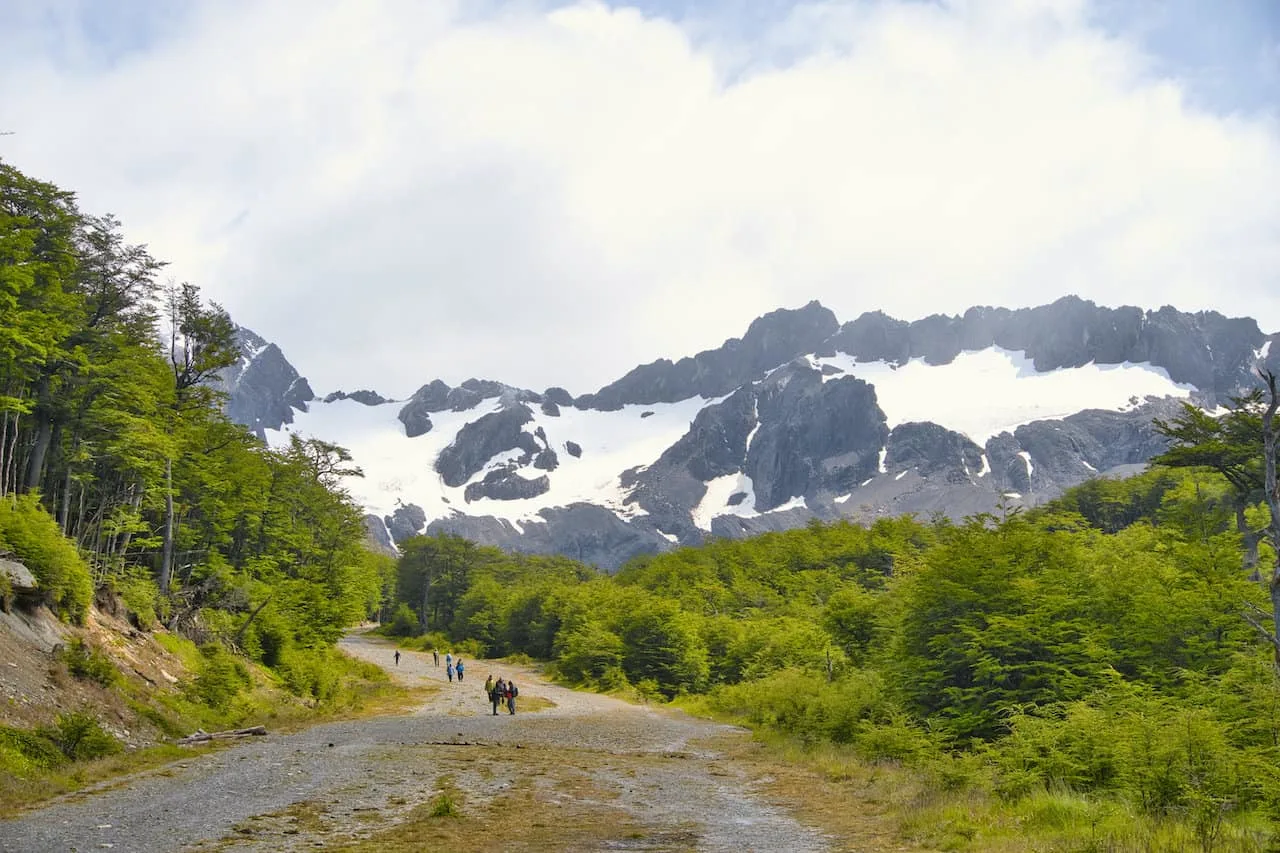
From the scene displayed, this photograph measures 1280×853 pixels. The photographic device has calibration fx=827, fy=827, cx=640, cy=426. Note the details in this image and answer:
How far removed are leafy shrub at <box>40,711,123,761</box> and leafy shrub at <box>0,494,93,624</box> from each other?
7690 mm

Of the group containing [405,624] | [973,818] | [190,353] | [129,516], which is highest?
[190,353]

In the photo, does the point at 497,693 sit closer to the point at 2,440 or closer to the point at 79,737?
the point at 2,440

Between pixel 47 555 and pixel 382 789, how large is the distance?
15.7 m

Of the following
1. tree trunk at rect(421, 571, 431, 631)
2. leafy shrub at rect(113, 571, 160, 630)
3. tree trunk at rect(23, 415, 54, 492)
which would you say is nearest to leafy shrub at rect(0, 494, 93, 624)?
tree trunk at rect(23, 415, 54, 492)

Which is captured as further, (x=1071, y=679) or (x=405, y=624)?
(x=405, y=624)

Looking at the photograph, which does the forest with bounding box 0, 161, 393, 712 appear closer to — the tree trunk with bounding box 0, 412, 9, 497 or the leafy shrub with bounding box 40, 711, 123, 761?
the tree trunk with bounding box 0, 412, 9, 497

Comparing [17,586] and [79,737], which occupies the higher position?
[17,586]

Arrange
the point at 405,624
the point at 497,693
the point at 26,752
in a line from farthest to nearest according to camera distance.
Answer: the point at 405,624 → the point at 497,693 → the point at 26,752

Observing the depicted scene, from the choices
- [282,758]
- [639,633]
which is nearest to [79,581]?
[282,758]

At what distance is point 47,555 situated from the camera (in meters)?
26.9

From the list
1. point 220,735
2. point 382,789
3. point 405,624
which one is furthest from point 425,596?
point 382,789

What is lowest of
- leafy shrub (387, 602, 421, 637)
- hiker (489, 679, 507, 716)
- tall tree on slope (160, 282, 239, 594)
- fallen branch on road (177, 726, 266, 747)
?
leafy shrub (387, 602, 421, 637)

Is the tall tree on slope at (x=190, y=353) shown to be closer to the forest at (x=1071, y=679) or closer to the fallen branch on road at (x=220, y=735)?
the fallen branch on road at (x=220, y=735)

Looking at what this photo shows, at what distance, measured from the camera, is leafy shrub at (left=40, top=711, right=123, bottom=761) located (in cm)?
1923
